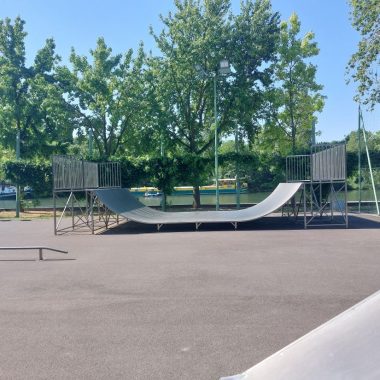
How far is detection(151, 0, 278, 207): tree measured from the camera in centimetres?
2322

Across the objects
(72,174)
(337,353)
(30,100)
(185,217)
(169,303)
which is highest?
(30,100)

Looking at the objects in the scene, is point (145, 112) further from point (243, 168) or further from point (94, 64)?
point (243, 168)

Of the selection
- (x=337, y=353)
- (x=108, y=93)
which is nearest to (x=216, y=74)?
(x=108, y=93)

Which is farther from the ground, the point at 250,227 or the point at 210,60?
the point at 210,60

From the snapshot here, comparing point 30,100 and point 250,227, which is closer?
point 250,227

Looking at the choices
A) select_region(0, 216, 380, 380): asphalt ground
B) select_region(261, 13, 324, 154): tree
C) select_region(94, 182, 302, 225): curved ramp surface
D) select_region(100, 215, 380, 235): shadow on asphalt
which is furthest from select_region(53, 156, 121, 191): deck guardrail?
select_region(261, 13, 324, 154): tree

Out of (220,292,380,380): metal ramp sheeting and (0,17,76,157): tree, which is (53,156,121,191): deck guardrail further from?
(220,292,380,380): metal ramp sheeting

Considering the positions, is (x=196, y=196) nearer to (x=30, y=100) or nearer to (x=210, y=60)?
(x=210, y=60)

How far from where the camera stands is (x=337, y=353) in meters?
2.08

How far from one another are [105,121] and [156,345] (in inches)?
870

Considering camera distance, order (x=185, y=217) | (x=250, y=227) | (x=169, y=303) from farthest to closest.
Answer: (x=185, y=217)
(x=250, y=227)
(x=169, y=303)

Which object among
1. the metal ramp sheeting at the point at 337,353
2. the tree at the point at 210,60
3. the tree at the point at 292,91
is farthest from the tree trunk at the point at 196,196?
the metal ramp sheeting at the point at 337,353

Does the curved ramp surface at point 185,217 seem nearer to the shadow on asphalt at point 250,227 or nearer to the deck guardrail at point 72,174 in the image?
the shadow on asphalt at point 250,227

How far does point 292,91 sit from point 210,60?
216 inches
